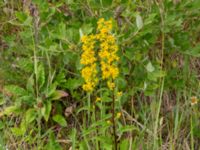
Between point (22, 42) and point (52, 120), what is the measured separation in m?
0.55

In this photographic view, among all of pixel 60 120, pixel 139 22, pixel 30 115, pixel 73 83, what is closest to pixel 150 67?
pixel 139 22

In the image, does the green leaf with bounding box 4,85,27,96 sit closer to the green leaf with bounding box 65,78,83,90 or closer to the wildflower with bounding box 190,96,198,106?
the green leaf with bounding box 65,78,83,90

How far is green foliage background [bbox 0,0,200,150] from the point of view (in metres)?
2.53

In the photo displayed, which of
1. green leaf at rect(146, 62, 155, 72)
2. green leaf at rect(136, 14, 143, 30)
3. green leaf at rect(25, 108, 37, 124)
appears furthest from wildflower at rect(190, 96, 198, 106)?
green leaf at rect(25, 108, 37, 124)

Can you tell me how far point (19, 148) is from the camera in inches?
98.1

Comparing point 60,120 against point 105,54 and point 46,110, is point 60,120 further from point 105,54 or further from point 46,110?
point 105,54

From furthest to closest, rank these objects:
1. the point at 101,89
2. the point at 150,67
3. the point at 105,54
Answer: the point at 150,67, the point at 101,89, the point at 105,54

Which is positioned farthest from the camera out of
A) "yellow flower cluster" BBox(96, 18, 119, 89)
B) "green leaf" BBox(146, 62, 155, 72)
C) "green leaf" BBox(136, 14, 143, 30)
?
"green leaf" BBox(146, 62, 155, 72)

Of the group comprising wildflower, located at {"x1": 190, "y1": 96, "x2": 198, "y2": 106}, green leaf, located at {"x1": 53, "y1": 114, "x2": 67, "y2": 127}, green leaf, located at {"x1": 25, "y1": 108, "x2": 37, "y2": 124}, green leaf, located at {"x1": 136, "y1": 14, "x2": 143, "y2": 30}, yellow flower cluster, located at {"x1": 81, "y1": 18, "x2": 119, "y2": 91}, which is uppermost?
green leaf, located at {"x1": 136, "y1": 14, "x2": 143, "y2": 30}

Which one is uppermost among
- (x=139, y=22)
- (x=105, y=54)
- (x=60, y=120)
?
(x=139, y=22)

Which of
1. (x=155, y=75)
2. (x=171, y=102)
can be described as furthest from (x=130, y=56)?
(x=171, y=102)

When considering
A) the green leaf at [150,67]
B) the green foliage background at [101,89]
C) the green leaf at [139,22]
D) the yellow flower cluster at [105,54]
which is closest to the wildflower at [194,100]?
the green foliage background at [101,89]

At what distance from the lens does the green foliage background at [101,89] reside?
253 centimetres

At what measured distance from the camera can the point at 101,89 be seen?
2.45 m
